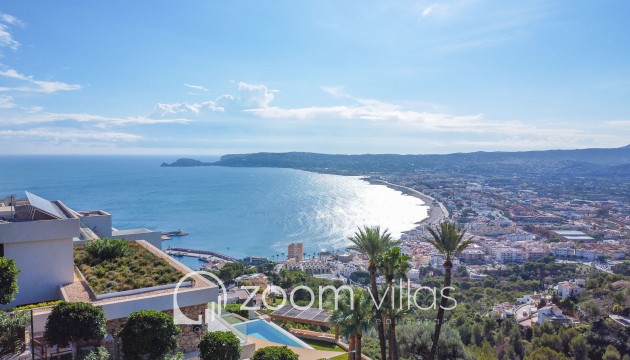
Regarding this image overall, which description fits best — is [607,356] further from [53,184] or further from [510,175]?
[510,175]

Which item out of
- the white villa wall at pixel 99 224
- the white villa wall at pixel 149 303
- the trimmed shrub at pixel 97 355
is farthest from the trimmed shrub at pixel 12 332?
the white villa wall at pixel 99 224

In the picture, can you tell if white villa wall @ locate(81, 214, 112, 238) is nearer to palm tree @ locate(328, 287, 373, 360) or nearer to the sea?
palm tree @ locate(328, 287, 373, 360)

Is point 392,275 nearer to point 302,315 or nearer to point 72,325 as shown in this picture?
point 72,325

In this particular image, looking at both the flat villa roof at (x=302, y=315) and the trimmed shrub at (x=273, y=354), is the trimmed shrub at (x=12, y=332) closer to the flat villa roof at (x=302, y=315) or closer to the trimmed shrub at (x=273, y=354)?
the trimmed shrub at (x=273, y=354)

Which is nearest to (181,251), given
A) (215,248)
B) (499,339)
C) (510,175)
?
(215,248)

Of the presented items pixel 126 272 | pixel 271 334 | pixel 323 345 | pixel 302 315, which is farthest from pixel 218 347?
pixel 302 315
